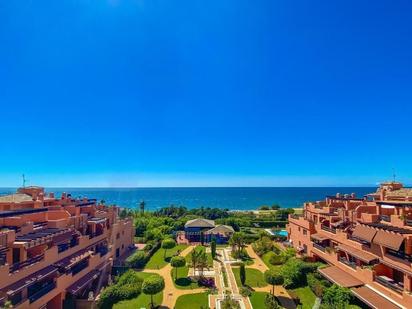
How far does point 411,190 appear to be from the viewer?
33.1m

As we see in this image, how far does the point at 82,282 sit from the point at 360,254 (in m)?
24.4

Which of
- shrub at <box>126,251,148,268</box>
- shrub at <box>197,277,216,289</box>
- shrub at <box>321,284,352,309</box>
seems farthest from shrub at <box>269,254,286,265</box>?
shrub at <box>126,251,148,268</box>

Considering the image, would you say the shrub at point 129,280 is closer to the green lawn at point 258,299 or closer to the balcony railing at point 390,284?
the green lawn at point 258,299

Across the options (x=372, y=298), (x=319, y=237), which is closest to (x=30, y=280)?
(x=372, y=298)

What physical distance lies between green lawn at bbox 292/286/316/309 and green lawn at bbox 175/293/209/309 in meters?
8.06

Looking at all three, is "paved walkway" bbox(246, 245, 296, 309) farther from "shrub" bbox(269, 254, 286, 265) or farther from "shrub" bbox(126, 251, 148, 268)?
"shrub" bbox(126, 251, 148, 268)

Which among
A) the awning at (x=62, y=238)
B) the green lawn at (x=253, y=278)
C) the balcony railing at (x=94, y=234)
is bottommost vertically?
the green lawn at (x=253, y=278)

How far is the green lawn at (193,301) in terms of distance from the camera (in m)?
23.4

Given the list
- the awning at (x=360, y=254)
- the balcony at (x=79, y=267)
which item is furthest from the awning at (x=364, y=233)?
the balcony at (x=79, y=267)

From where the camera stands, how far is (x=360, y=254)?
81.6 feet

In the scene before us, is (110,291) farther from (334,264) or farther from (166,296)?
(334,264)

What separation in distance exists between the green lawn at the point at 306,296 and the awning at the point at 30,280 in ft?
65.1

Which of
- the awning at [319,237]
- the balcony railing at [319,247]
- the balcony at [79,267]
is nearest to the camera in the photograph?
the balcony at [79,267]

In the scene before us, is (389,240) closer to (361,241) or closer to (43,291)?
(361,241)
